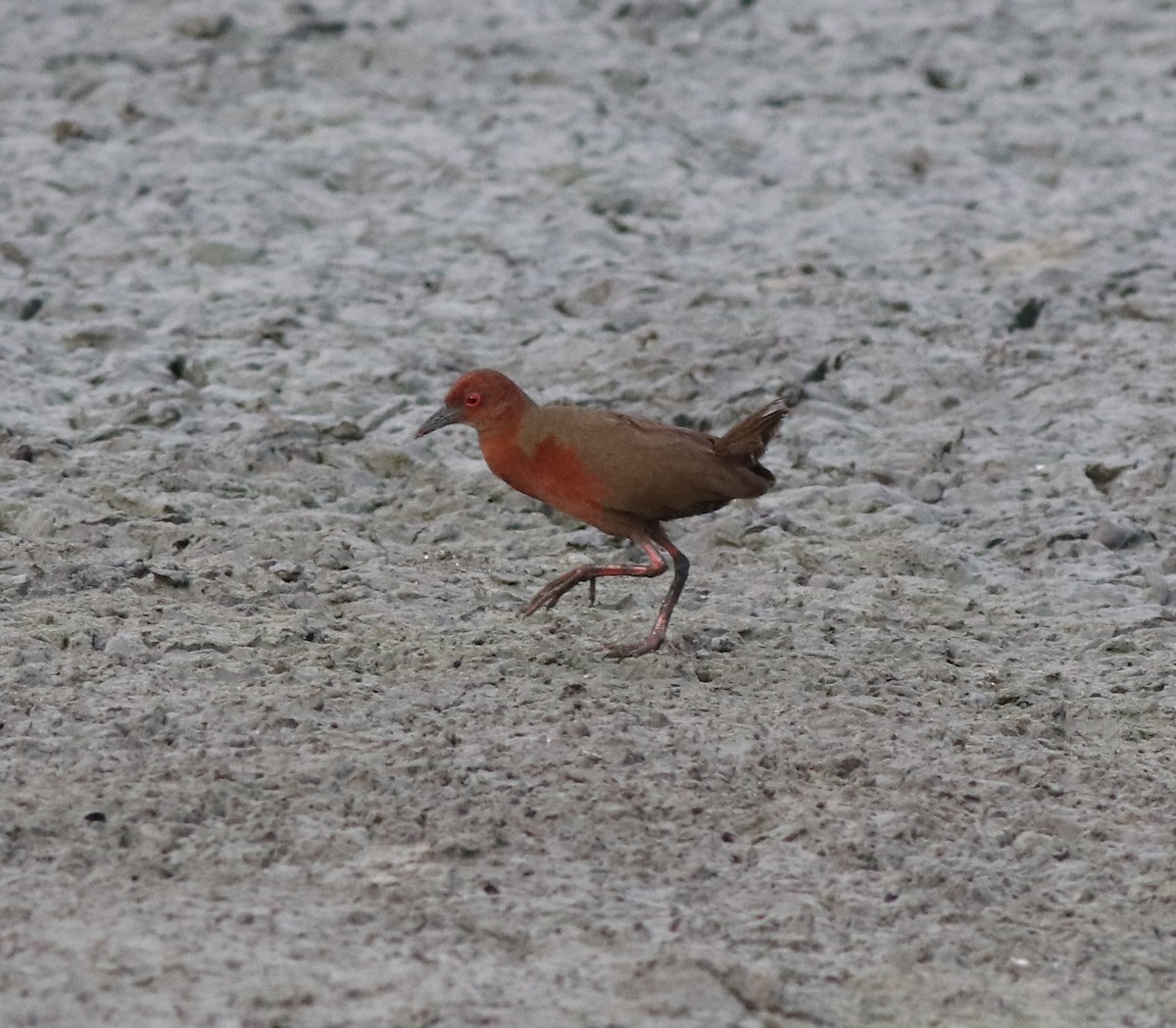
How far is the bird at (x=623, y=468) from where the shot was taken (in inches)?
231

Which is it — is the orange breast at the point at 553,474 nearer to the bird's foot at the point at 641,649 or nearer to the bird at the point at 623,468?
the bird at the point at 623,468

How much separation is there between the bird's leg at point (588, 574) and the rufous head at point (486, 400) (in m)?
0.51

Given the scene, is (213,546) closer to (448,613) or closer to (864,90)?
(448,613)

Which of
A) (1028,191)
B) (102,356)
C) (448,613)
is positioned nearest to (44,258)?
(102,356)

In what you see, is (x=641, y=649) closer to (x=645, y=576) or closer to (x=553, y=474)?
(x=645, y=576)

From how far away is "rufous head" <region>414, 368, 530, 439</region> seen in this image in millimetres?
6141

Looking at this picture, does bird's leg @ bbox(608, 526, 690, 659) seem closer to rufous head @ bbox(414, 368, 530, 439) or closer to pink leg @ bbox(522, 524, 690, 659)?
pink leg @ bbox(522, 524, 690, 659)

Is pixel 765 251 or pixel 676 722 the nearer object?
pixel 676 722

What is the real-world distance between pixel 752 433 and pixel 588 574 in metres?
0.62

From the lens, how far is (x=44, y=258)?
362 inches

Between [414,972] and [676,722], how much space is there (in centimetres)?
143

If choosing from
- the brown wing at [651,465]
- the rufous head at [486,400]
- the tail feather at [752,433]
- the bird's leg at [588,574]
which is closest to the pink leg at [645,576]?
the bird's leg at [588,574]

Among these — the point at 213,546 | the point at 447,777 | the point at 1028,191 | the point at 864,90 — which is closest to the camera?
the point at 447,777

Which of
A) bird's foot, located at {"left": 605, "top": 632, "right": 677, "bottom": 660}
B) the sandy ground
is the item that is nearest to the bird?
bird's foot, located at {"left": 605, "top": 632, "right": 677, "bottom": 660}
